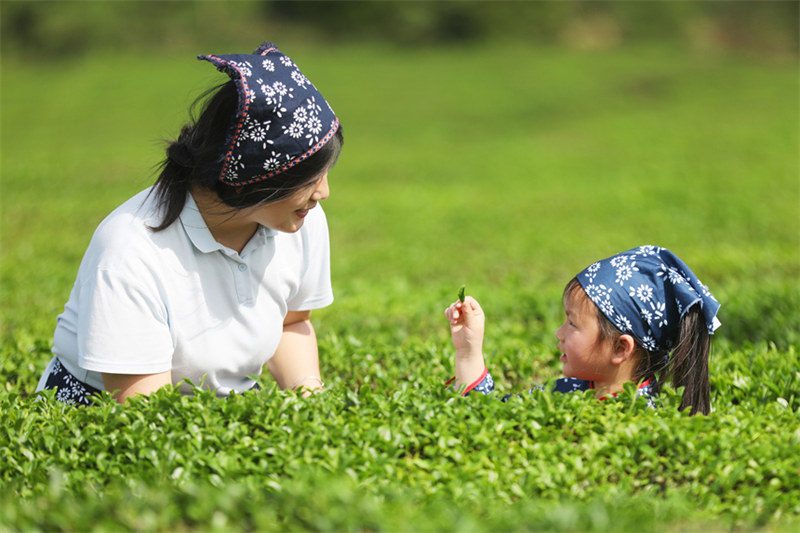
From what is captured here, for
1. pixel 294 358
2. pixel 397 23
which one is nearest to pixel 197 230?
pixel 294 358

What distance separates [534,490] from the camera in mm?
Result: 2803

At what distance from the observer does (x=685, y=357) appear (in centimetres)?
341

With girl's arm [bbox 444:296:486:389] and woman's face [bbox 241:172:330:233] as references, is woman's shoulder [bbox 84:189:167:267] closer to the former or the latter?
woman's face [bbox 241:172:330:233]

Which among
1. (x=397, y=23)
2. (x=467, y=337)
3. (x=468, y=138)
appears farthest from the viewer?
(x=397, y=23)

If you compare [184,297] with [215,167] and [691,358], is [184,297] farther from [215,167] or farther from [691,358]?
[691,358]

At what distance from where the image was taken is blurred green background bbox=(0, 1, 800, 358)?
7.79 meters

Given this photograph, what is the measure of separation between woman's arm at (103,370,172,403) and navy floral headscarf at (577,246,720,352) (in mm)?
1801

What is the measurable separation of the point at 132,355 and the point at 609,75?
28614 mm

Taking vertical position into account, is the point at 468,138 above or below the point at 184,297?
below

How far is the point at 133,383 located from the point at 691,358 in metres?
2.28

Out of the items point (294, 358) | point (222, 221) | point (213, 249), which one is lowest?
point (294, 358)

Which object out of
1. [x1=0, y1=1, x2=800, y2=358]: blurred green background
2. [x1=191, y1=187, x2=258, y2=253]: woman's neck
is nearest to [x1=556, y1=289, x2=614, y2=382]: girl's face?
[x1=191, y1=187, x2=258, y2=253]: woman's neck

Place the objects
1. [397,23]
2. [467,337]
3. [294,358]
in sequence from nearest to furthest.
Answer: [467,337] < [294,358] < [397,23]

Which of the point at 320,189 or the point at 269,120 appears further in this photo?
the point at 320,189
